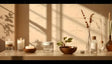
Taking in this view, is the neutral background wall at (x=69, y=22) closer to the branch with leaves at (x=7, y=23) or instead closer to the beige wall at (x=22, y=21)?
the beige wall at (x=22, y=21)

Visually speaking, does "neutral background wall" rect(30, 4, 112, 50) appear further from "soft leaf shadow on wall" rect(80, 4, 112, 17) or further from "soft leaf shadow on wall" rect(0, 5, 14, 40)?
"soft leaf shadow on wall" rect(0, 5, 14, 40)

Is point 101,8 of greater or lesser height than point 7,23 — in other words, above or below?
above

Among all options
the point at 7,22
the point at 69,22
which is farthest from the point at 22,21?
the point at 69,22

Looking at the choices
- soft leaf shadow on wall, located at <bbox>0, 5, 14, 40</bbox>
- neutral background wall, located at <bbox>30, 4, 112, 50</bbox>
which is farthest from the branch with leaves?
neutral background wall, located at <bbox>30, 4, 112, 50</bbox>

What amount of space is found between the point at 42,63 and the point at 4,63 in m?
0.43

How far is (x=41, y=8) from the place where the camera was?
293 centimetres

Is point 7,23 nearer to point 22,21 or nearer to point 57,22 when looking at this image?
point 22,21

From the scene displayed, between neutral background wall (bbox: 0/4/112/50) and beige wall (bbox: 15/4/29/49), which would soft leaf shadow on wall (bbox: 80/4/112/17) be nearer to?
neutral background wall (bbox: 0/4/112/50)

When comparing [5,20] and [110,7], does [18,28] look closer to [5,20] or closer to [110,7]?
[5,20]

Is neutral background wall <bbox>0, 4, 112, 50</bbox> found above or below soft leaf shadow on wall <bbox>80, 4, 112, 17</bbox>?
below

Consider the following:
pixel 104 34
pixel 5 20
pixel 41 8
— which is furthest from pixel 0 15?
pixel 104 34

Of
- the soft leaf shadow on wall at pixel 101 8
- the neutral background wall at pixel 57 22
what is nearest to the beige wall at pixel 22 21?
the neutral background wall at pixel 57 22

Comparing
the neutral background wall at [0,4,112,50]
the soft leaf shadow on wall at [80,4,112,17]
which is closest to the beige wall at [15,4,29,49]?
the neutral background wall at [0,4,112,50]

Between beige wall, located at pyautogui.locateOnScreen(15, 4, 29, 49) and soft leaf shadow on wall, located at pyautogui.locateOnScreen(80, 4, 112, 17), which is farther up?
soft leaf shadow on wall, located at pyautogui.locateOnScreen(80, 4, 112, 17)
